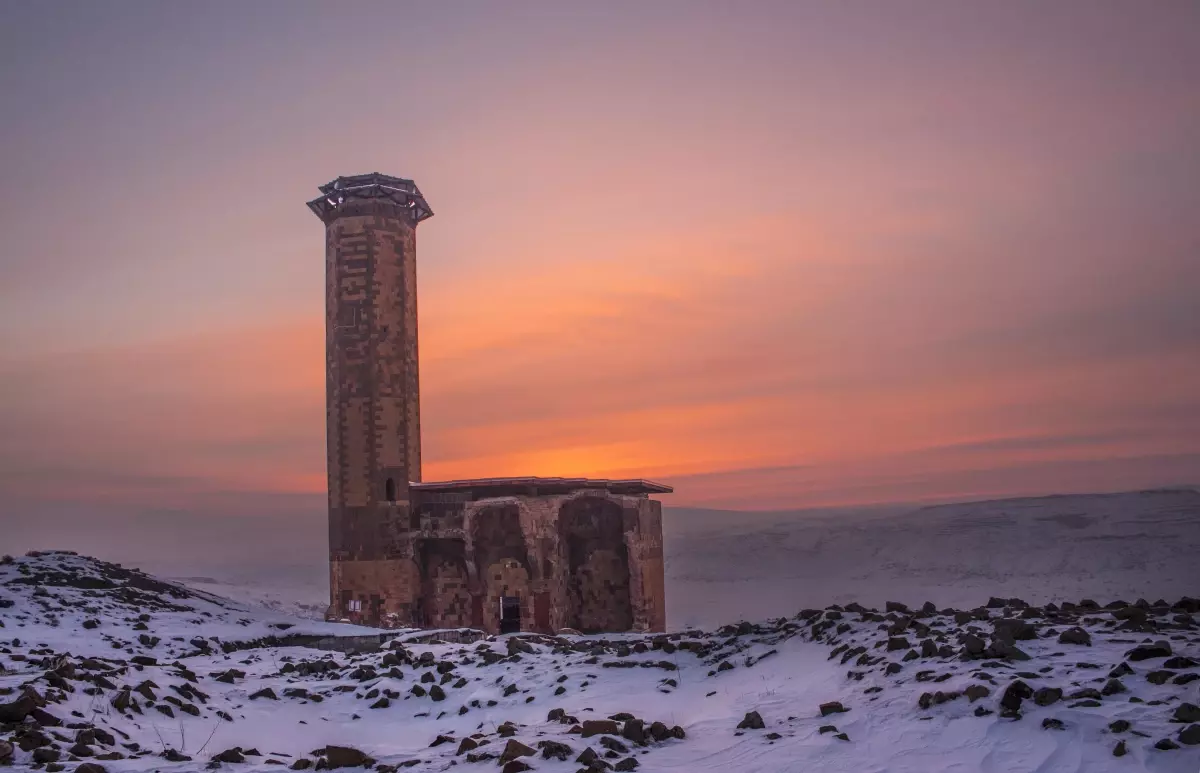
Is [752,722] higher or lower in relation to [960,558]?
higher

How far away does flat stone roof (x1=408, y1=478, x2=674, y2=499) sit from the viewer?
31.0 m

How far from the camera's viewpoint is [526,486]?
31.0 metres

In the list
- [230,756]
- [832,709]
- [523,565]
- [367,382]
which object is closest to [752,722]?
[832,709]

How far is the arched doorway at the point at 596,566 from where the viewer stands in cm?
3155

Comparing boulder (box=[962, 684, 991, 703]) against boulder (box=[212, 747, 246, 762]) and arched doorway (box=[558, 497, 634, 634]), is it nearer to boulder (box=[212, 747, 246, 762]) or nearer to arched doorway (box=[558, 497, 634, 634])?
boulder (box=[212, 747, 246, 762])

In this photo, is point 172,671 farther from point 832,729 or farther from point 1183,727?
point 1183,727

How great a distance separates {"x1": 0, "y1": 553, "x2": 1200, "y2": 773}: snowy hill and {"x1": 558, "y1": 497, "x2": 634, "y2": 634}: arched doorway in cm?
1213

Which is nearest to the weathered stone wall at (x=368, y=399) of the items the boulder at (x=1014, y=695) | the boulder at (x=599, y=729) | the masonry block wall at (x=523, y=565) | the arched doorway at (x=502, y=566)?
the masonry block wall at (x=523, y=565)

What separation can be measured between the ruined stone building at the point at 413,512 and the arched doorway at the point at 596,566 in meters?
0.04

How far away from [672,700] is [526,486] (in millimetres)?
18237

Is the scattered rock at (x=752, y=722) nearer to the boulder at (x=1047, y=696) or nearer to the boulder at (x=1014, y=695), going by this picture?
the boulder at (x=1014, y=695)

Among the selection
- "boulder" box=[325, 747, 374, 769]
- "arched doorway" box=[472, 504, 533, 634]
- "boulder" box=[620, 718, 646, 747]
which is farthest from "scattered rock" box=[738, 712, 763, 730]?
"arched doorway" box=[472, 504, 533, 634]

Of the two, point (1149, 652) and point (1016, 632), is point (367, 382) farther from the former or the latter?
point (1149, 652)

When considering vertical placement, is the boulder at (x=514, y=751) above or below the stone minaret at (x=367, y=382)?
below
